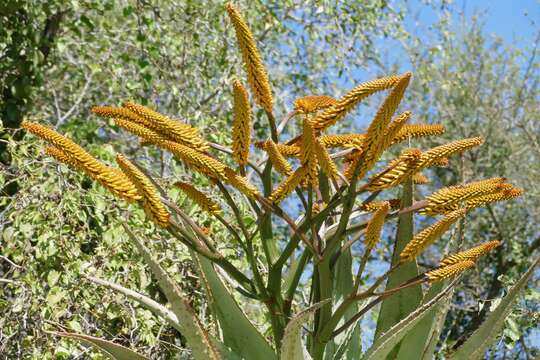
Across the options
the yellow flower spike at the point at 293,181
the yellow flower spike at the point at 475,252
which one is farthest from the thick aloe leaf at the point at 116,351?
the yellow flower spike at the point at 475,252

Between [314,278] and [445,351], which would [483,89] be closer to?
[445,351]

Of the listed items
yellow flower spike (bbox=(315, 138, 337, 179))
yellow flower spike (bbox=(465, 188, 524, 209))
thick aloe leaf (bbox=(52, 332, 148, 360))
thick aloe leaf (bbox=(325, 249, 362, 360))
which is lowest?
thick aloe leaf (bbox=(52, 332, 148, 360))

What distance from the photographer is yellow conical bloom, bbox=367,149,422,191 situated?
185cm

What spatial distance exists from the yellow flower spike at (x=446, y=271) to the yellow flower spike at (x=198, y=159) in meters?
0.45

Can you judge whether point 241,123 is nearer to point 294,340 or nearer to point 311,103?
point 311,103

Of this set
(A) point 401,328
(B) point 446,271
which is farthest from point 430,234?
(A) point 401,328

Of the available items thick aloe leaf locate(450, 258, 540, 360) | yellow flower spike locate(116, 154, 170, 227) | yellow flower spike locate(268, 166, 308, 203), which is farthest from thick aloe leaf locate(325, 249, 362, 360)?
yellow flower spike locate(116, 154, 170, 227)

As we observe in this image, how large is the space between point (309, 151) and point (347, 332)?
69cm

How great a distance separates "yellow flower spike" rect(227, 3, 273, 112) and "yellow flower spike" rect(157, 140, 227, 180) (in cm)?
17

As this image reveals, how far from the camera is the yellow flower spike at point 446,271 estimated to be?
1.87 meters

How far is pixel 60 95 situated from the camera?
28.1ft

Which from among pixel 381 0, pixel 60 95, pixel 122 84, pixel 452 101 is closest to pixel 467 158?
pixel 452 101

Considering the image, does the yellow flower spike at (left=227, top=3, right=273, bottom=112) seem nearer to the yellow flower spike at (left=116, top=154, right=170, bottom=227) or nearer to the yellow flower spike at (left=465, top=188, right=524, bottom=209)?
the yellow flower spike at (left=116, top=154, right=170, bottom=227)

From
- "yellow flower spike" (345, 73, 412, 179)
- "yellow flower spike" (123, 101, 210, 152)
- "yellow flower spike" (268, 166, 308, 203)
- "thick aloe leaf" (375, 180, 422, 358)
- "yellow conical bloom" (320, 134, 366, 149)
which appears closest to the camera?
"yellow flower spike" (345, 73, 412, 179)
